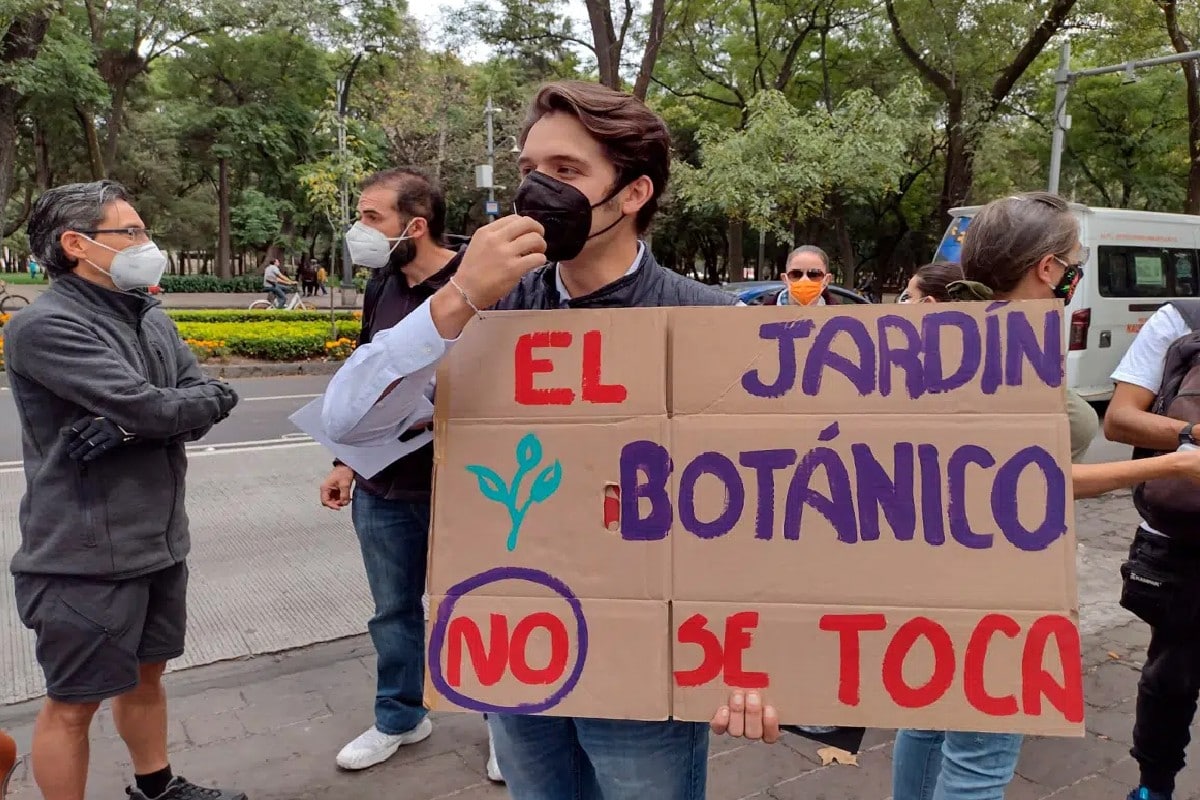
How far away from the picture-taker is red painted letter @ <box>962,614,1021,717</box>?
1.36m

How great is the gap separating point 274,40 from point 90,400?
94.6ft

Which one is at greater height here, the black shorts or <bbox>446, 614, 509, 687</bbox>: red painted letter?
<bbox>446, 614, 509, 687</bbox>: red painted letter

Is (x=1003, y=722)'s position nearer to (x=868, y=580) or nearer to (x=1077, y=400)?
(x=868, y=580)

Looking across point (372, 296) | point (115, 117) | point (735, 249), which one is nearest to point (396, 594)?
point (372, 296)

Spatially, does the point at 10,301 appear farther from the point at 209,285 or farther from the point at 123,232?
the point at 123,232

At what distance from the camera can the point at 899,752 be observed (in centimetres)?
221

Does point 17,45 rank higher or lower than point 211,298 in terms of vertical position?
higher

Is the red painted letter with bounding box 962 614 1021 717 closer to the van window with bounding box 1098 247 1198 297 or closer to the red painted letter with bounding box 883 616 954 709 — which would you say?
the red painted letter with bounding box 883 616 954 709

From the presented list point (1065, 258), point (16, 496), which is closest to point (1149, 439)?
point (1065, 258)

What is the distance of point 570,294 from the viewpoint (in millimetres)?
1671

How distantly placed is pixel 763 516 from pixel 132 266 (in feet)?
5.89

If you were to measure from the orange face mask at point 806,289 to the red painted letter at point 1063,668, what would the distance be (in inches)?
145

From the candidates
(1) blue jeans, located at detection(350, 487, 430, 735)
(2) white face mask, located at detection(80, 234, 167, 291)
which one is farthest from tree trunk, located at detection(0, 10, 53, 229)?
(1) blue jeans, located at detection(350, 487, 430, 735)

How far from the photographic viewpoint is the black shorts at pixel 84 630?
7.04 ft
